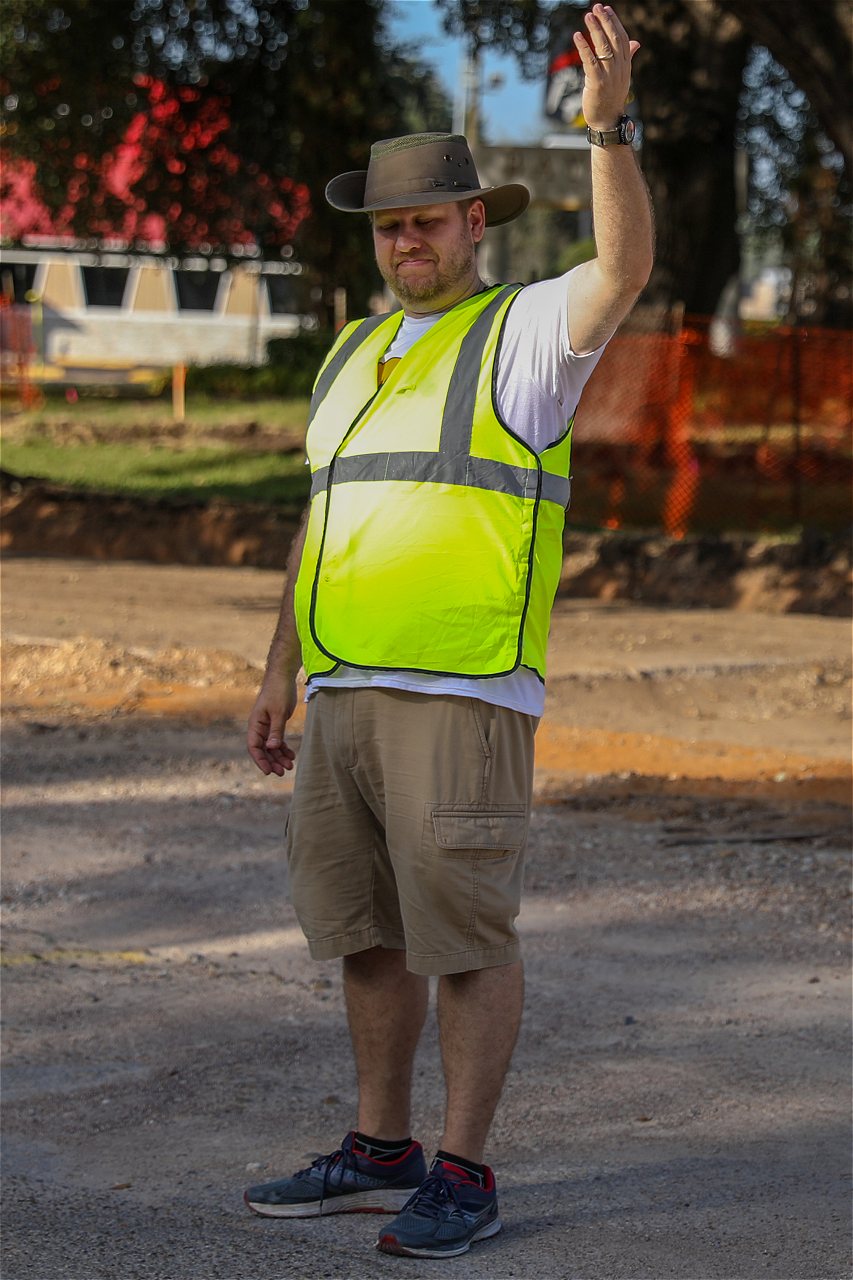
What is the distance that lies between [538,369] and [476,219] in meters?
0.43

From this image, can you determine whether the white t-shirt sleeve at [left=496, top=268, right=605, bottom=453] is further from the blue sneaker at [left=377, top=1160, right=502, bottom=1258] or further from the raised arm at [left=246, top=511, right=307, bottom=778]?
the blue sneaker at [left=377, top=1160, right=502, bottom=1258]

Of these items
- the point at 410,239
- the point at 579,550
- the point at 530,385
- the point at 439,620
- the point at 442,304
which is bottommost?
the point at 579,550

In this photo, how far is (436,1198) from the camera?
3229 mm

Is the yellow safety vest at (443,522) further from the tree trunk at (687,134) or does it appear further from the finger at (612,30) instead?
the tree trunk at (687,134)

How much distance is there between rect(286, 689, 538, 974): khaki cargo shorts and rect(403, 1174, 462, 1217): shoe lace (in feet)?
1.43

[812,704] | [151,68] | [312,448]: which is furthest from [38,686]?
[151,68]

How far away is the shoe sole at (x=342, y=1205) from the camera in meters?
3.43

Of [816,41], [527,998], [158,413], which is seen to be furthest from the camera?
[158,413]

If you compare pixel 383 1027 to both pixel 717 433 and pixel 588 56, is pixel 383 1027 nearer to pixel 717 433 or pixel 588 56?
pixel 588 56

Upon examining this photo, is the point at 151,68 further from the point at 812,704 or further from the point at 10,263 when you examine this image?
the point at 10,263

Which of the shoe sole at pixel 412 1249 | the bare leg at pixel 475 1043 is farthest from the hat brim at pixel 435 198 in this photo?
the shoe sole at pixel 412 1249

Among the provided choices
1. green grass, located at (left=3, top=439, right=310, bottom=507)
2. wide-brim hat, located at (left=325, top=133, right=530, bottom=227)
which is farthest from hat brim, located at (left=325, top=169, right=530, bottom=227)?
green grass, located at (left=3, top=439, right=310, bottom=507)

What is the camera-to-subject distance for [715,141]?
1931cm

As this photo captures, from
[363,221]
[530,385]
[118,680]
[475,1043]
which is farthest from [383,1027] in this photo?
[363,221]
